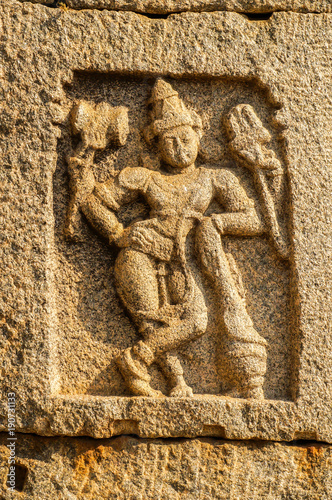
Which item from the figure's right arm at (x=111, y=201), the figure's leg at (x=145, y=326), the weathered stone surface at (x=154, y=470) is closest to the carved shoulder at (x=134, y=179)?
the figure's right arm at (x=111, y=201)

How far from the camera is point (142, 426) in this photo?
2.86 m

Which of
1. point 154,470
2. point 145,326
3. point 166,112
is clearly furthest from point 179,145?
point 154,470

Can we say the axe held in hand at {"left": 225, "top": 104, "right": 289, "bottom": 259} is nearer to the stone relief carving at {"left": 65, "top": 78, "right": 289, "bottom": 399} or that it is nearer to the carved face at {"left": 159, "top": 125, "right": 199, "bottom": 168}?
the stone relief carving at {"left": 65, "top": 78, "right": 289, "bottom": 399}

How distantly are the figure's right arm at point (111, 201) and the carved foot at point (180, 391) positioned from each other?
82 centimetres

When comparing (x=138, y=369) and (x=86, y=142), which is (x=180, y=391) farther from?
(x=86, y=142)

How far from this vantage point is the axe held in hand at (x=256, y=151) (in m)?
3.12

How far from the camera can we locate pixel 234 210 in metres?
3.12

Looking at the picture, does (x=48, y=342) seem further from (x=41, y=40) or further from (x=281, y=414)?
(x=41, y=40)

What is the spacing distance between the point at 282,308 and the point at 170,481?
1.07 metres

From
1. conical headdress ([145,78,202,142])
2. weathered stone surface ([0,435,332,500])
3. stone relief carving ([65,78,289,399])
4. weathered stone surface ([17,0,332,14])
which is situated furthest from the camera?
weathered stone surface ([17,0,332,14])

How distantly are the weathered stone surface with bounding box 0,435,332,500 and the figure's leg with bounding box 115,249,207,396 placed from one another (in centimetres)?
33

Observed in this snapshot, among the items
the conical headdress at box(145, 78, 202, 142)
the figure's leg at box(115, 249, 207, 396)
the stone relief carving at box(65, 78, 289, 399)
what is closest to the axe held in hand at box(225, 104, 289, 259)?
the stone relief carving at box(65, 78, 289, 399)

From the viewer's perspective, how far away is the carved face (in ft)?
10.1

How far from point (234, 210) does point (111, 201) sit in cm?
67
